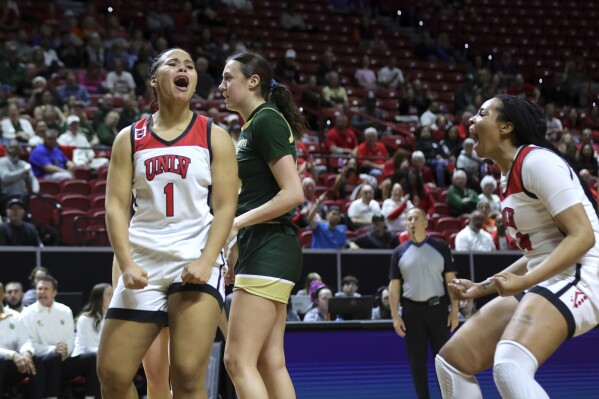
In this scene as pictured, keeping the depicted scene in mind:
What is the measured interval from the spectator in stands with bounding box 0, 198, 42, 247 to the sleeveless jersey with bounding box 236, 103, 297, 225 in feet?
22.6

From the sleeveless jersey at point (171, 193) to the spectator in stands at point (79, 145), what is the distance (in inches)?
375

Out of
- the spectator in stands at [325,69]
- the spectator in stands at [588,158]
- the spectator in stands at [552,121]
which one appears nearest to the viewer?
the spectator in stands at [588,158]

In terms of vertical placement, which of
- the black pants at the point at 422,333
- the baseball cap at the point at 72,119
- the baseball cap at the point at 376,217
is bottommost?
the baseball cap at the point at 376,217

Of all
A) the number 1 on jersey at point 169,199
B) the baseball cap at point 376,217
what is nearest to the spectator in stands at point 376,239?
the baseball cap at point 376,217

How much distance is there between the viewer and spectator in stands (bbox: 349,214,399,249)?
41.3 ft

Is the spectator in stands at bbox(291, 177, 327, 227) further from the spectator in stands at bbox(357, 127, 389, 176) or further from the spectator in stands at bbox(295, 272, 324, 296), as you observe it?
the spectator in stands at bbox(357, 127, 389, 176)

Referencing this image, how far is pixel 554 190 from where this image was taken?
401 cm

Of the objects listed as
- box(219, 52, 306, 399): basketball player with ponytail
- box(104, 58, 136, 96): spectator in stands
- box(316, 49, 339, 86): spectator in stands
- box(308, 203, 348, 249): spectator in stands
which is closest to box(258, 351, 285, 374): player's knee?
box(219, 52, 306, 399): basketball player with ponytail

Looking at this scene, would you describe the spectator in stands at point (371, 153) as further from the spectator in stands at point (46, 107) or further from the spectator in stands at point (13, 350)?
the spectator in stands at point (13, 350)

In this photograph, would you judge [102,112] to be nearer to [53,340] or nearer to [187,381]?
[53,340]

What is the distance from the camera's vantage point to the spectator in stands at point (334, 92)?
1809 cm

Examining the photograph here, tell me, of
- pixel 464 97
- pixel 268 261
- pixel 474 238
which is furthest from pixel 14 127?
pixel 268 261

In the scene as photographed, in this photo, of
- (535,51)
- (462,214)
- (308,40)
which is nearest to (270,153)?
(462,214)

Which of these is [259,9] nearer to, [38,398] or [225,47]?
[225,47]
